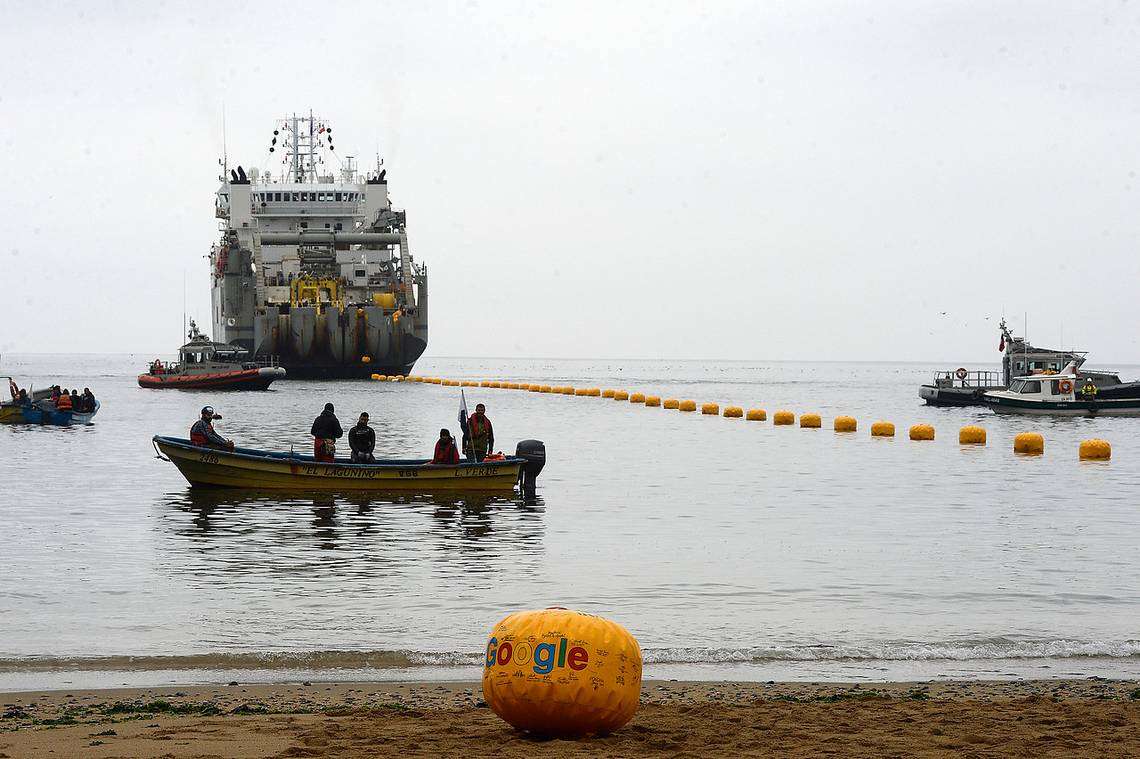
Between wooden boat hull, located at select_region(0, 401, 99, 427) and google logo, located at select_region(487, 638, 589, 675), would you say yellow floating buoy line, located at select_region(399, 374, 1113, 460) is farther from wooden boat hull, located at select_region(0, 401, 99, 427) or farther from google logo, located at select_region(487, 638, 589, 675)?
google logo, located at select_region(487, 638, 589, 675)

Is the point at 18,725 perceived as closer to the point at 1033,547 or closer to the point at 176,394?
the point at 1033,547

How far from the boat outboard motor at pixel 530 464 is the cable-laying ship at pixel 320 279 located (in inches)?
2625

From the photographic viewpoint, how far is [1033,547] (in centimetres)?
2056

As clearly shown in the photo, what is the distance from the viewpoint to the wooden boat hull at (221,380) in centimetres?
8194

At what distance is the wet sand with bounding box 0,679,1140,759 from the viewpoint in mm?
8289

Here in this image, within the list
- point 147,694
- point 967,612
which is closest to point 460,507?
point 967,612

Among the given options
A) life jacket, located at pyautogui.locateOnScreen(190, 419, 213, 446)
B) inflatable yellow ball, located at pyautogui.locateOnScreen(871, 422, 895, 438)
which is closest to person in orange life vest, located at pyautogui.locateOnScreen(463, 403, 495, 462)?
life jacket, located at pyautogui.locateOnScreen(190, 419, 213, 446)

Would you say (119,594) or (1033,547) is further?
(1033,547)

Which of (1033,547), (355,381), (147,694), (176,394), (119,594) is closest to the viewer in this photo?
(147,694)

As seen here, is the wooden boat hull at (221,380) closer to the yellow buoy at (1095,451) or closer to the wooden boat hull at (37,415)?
the wooden boat hull at (37,415)

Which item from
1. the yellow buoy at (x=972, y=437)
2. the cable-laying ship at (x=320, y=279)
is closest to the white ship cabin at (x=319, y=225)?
the cable-laying ship at (x=320, y=279)

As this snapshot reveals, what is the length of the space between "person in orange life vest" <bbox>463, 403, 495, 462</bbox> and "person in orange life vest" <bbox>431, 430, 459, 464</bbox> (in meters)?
0.39

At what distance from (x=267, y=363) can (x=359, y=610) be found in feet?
267

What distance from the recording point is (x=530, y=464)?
2625 centimetres
